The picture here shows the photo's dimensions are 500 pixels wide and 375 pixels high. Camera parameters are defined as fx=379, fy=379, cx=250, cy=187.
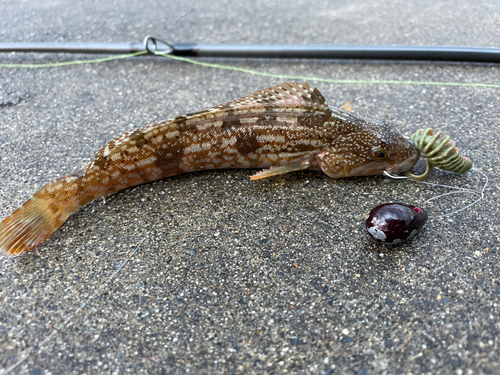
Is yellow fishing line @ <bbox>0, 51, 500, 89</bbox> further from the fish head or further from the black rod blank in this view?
the fish head

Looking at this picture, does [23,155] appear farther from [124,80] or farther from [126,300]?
[126,300]

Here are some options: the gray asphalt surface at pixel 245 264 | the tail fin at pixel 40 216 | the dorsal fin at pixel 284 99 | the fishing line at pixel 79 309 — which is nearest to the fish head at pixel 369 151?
the gray asphalt surface at pixel 245 264

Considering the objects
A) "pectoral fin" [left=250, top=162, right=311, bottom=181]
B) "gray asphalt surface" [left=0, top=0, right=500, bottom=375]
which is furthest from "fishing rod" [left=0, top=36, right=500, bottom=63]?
"pectoral fin" [left=250, top=162, right=311, bottom=181]

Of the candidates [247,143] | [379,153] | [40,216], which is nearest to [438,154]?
[379,153]

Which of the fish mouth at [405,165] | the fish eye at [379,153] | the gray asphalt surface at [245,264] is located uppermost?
the fish eye at [379,153]

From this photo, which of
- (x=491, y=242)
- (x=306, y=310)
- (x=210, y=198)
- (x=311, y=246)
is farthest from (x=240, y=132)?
(x=491, y=242)

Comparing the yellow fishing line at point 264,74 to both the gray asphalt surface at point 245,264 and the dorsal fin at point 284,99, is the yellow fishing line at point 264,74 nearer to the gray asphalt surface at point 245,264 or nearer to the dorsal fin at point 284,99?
the gray asphalt surface at point 245,264
